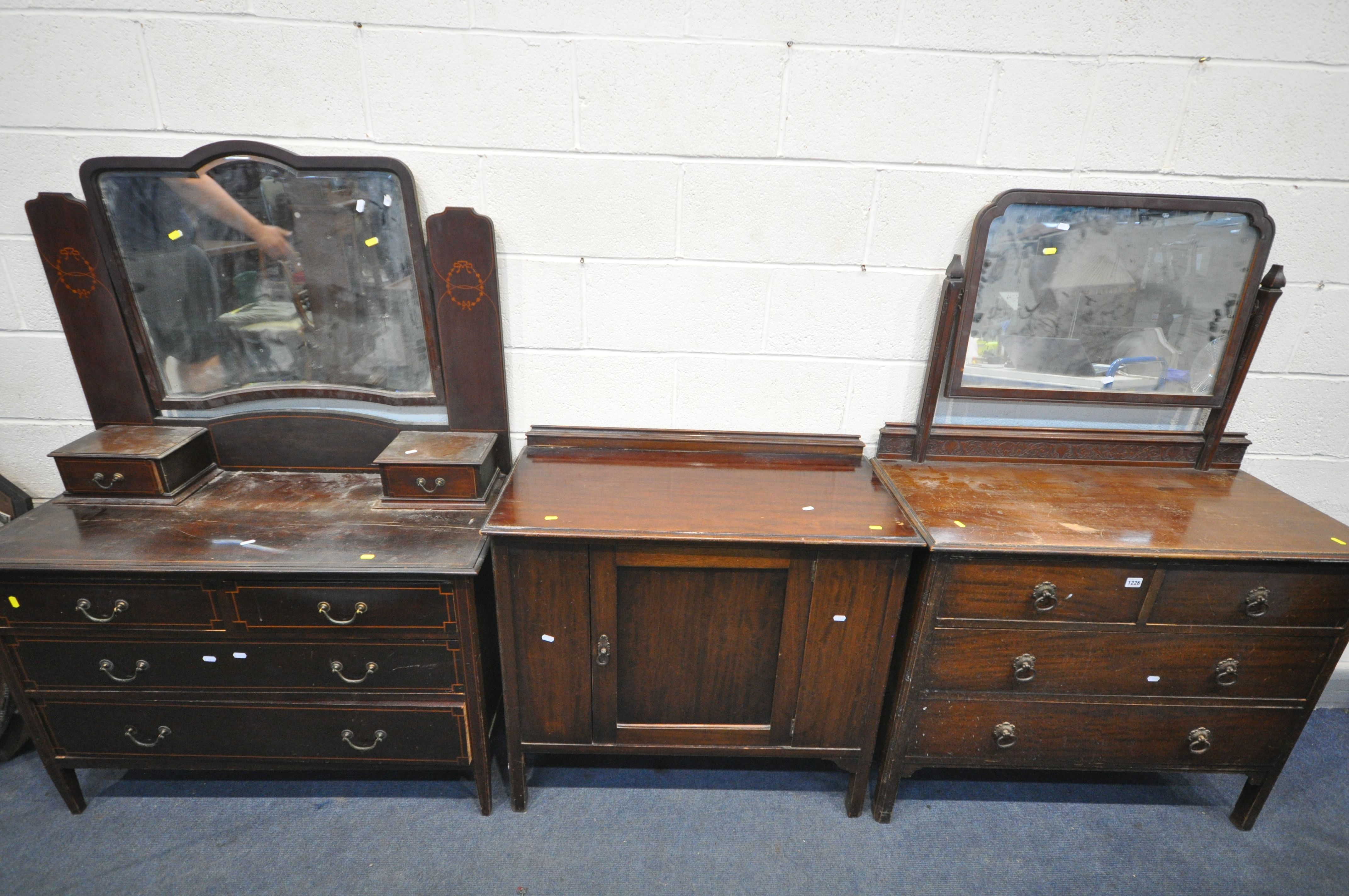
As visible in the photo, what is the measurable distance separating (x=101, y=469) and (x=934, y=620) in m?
2.04

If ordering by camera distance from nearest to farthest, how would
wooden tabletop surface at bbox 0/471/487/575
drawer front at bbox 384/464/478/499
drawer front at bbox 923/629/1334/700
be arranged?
wooden tabletop surface at bbox 0/471/487/575 < drawer front at bbox 923/629/1334/700 < drawer front at bbox 384/464/478/499

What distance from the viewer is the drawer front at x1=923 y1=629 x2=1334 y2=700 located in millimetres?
1423

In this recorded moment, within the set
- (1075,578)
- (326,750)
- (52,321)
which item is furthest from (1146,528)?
(52,321)

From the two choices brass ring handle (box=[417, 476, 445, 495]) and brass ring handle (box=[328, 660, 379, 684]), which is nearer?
brass ring handle (box=[328, 660, 379, 684])

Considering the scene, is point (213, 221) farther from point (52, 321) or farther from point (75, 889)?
point (75, 889)

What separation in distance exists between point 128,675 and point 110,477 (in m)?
0.48

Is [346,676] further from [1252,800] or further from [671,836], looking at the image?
[1252,800]

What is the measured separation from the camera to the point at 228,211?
1539 millimetres

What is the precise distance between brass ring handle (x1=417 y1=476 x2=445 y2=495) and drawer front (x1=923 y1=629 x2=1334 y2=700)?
124 centimetres

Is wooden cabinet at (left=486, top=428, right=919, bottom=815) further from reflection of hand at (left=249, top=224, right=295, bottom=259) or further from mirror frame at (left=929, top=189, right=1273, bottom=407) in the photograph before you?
reflection of hand at (left=249, top=224, right=295, bottom=259)

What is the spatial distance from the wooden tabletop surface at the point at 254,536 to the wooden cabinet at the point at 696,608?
0.20 m

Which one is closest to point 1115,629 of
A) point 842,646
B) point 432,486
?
point 842,646

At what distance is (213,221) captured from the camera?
60.9 inches

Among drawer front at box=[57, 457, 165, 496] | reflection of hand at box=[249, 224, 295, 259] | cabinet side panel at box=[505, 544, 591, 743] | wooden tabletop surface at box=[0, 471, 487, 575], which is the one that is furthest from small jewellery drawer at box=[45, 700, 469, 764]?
reflection of hand at box=[249, 224, 295, 259]
